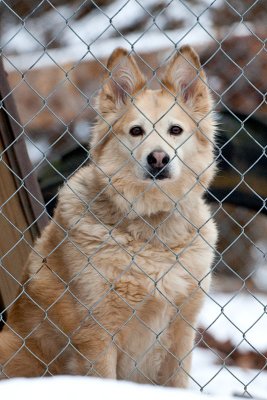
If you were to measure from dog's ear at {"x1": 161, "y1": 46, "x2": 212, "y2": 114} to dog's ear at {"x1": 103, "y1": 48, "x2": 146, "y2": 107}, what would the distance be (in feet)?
0.38

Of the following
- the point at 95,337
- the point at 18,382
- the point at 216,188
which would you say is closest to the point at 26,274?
the point at 95,337

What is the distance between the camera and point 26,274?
3.42 m

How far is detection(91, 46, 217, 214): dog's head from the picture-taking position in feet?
10.7

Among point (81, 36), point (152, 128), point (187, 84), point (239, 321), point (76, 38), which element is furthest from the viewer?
point (76, 38)

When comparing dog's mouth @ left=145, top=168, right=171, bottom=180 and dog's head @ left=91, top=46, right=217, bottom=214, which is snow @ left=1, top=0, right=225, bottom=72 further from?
dog's mouth @ left=145, top=168, right=171, bottom=180

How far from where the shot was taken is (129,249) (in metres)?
3.19

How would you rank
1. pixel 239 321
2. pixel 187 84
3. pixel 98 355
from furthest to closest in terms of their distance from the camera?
pixel 239 321
pixel 187 84
pixel 98 355

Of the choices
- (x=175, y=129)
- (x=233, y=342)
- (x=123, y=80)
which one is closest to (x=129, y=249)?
(x=175, y=129)

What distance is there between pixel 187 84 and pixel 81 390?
1.47 meters

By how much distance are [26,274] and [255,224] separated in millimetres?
3521

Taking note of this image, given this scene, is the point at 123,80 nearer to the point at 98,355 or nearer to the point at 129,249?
the point at 129,249

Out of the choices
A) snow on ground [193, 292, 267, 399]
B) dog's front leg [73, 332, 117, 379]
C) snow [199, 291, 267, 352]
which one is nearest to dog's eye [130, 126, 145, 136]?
dog's front leg [73, 332, 117, 379]

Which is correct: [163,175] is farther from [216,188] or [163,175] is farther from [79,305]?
[216,188]

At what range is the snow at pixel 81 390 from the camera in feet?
7.68
